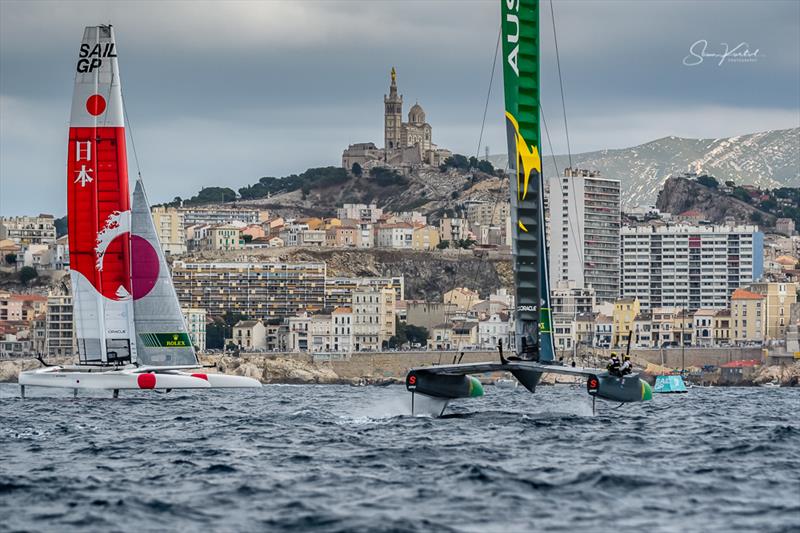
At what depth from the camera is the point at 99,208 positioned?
38000 mm

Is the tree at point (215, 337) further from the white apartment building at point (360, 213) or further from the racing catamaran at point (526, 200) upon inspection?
the racing catamaran at point (526, 200)

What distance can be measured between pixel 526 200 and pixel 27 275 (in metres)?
131

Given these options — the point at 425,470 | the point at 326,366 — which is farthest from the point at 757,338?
the point at 425,470

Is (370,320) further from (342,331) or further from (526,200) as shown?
(526,200)

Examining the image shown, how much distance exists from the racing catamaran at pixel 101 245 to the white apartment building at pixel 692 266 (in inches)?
4692

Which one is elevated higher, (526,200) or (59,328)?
(526,200)

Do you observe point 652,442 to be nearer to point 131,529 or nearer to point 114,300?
point 131,529

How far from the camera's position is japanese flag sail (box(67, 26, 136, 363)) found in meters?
37.9

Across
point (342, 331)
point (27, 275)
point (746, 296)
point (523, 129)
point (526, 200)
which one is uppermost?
point (523, 129)

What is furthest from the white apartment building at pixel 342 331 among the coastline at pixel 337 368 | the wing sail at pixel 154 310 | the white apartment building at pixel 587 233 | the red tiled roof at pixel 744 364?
the wing sail at pixel 154 310

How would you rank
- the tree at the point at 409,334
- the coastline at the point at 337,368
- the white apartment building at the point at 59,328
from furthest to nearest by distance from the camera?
the tree at the point at 409,334, the white apartment building at the point at 59,328, the coastline at the point at 337,368

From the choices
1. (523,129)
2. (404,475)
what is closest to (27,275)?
(523,129)

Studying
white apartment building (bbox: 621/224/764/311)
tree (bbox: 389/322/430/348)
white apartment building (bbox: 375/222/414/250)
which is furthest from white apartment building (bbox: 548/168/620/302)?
tree (bbox: 389/322/430/348)

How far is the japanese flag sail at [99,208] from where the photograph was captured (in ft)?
124
